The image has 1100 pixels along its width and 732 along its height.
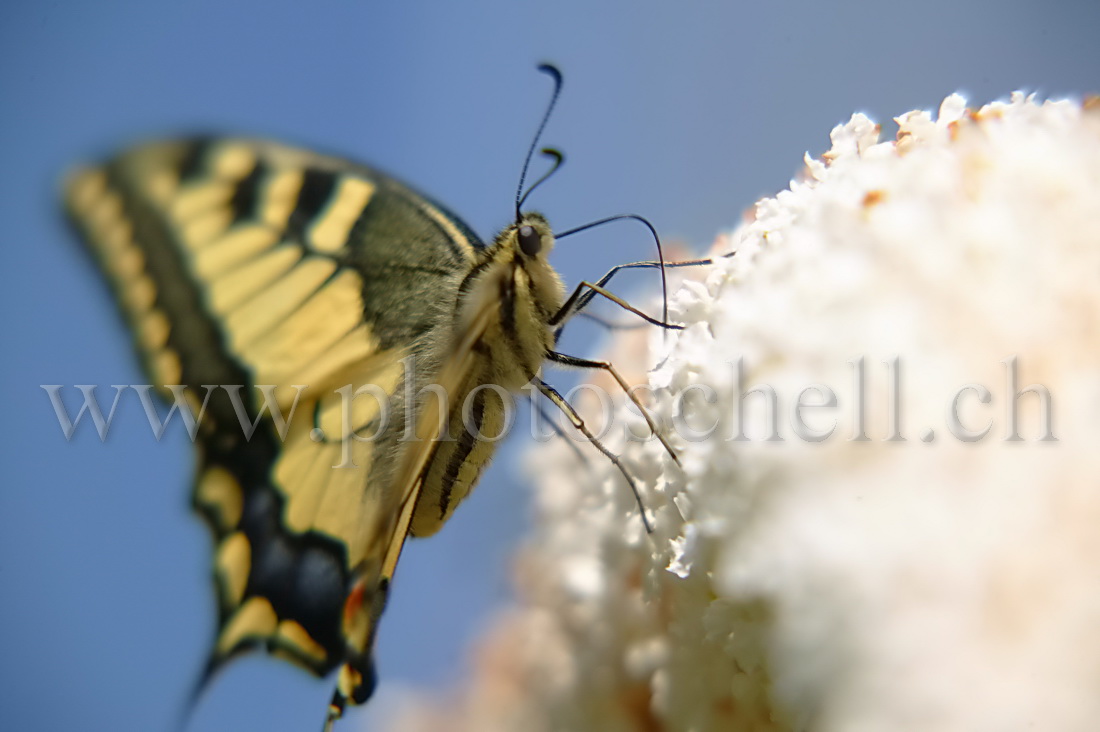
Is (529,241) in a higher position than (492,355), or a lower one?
higher

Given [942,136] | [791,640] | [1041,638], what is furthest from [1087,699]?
[942,136]

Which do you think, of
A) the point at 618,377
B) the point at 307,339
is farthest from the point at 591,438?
the point at 307,339

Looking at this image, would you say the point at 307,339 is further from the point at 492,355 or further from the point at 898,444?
the point at 898,444

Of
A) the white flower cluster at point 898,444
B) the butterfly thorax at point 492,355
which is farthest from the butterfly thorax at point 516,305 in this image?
the white flower cluster at point 898,444

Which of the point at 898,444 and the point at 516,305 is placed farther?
the point at 516,305

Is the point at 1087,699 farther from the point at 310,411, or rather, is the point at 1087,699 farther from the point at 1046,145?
the point at 310,411

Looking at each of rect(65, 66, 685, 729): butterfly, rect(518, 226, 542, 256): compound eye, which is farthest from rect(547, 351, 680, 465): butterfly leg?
rect(518, 226, 542, 256): compound eye

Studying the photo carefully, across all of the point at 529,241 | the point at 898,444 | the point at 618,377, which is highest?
the point at 529,241

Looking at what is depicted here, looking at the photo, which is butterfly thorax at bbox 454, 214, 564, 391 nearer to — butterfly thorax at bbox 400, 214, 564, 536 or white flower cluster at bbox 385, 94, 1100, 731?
butterfly thorax at bbox 400, 214, 564, 536
